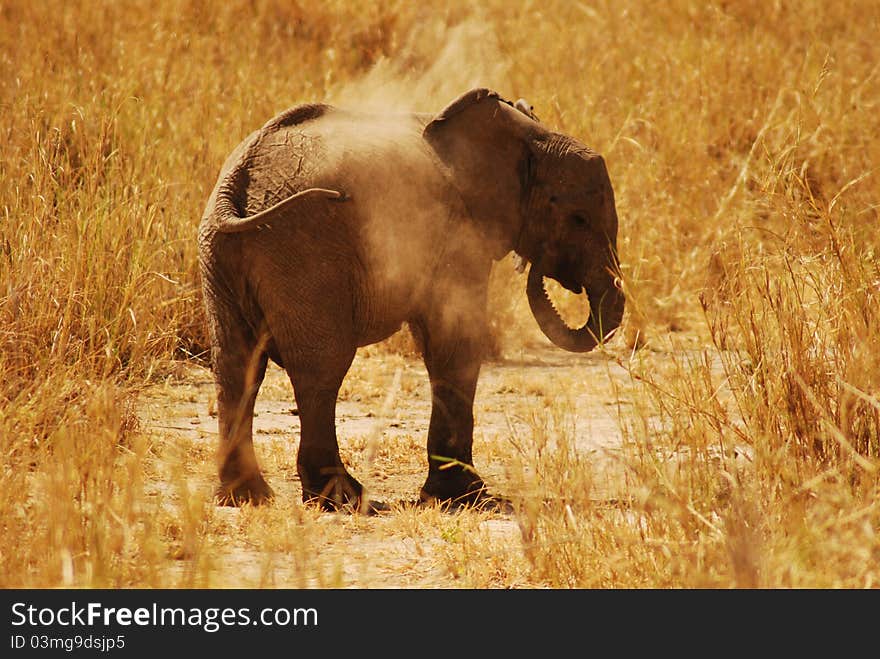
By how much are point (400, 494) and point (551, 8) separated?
8.47 meters

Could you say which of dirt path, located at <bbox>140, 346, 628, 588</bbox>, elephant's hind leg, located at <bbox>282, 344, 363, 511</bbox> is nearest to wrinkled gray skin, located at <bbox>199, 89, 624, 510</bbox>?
elephant's hind leg, located at <bbox>282, 344, 363, 511</bbox>

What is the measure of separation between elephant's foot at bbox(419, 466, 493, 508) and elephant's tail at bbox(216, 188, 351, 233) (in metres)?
1.26

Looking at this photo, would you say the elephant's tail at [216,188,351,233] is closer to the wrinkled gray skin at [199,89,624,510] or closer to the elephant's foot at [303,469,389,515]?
the wrinkled gray skin at [199,89,624,510]

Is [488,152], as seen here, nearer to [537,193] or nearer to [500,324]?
[537,193]

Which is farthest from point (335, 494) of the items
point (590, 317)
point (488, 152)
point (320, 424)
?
point (488, 152)

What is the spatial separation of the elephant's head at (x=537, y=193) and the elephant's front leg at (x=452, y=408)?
0.45 m

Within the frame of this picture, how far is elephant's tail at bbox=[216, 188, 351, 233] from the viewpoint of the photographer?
4.55 m

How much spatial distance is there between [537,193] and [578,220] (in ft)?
0.71

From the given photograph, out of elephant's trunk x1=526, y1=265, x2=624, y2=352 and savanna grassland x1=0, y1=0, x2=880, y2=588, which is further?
elephant's trunk x1=526, y1=265, x2=624, y2=352

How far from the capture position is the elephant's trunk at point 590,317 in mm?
5492

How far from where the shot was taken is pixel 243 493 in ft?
16.0

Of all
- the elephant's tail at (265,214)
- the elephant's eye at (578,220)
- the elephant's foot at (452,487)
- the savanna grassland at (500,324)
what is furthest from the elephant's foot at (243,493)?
the elephant's eye at (578,220)

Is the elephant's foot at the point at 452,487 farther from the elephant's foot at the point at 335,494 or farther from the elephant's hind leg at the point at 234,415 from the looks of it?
the elephant's hind leg at the point at 234,415

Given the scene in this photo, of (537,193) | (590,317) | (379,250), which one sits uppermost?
(537,193)
